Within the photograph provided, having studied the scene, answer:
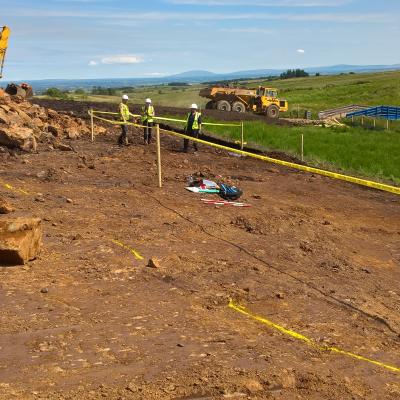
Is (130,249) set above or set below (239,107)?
below

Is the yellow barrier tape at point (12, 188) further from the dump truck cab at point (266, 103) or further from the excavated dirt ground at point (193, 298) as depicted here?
the dump truck cab at point (266, 103)

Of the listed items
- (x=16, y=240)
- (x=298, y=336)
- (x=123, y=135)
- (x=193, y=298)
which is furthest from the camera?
(x=123, y=135)

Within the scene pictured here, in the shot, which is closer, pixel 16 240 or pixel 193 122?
pixel 16 240

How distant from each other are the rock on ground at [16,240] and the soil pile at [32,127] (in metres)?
9.39

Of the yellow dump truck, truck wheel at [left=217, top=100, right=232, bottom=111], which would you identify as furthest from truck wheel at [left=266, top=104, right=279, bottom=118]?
truck wheel at [left=217, top=100, right=232, bottom=111]

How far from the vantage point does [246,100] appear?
4200 centimetres

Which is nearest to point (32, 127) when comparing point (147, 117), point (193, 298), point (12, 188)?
A: point (147, 117)

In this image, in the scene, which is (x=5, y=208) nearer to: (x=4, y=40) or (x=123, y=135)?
(x=123, y=135)

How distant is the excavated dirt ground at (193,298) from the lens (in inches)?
175

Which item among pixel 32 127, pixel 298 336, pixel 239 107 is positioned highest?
pixel 32 127

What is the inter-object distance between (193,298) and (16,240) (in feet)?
7.61

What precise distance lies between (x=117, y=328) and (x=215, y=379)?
129 cm

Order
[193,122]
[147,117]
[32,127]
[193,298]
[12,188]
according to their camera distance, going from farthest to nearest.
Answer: [147,117], [193,122], [32,127], [12,188], [193,298]

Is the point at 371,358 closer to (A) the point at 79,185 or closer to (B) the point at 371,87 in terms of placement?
(A) the point at 79,185
